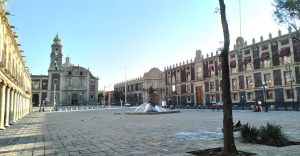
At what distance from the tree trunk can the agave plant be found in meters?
2.01

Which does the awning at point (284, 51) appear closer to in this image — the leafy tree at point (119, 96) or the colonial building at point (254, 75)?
the colonial building at point (254, 75)

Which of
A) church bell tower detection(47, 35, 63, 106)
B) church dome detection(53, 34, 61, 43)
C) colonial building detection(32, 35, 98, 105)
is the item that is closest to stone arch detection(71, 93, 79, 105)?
colonial building detection(32, 35, 98, 105)

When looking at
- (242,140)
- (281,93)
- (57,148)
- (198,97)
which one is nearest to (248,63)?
(281,93)

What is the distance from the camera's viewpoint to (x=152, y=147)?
7957mm

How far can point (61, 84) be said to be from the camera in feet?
293

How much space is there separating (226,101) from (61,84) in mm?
89033

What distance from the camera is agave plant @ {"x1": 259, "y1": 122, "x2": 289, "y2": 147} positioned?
783 centimetres

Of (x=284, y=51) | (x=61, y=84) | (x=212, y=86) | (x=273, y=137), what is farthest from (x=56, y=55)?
(x=273, y=137)

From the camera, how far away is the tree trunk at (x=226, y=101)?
6.68 meters

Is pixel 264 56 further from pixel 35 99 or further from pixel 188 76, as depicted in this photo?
pixel 35 99

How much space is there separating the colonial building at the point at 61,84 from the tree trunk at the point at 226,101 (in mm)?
84524

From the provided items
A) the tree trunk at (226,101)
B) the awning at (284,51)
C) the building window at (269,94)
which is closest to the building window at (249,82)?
the building window at (269,94)

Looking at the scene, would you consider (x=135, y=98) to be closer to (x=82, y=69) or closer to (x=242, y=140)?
(x=82, y=69)

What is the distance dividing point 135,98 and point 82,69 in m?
23.9
